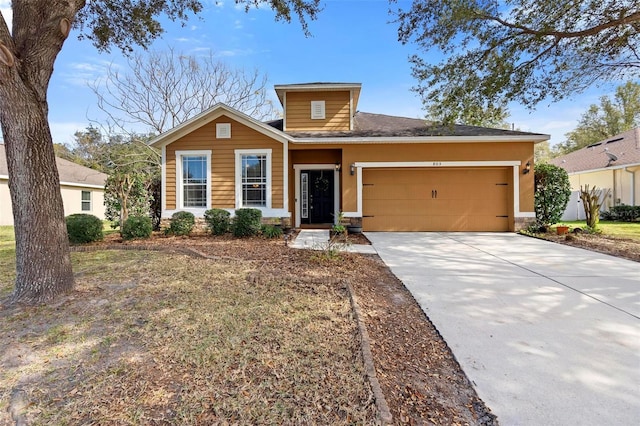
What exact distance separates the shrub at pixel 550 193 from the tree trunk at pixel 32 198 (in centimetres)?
1245

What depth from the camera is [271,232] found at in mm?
9180

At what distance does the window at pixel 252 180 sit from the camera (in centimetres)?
1035

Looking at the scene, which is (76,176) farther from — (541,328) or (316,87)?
(541,328)

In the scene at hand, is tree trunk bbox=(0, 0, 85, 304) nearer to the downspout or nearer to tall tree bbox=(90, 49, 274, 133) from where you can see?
tall tree bbox=(90, 49, 274, 133)

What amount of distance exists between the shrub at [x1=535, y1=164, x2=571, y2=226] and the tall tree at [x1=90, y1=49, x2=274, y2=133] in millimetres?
15762

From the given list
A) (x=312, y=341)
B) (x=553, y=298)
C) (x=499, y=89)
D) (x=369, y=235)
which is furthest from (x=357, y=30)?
(x=312, y=341)

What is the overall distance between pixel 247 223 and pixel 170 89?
13.0 metres

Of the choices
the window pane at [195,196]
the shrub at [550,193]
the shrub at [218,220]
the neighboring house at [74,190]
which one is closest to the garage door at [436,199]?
Answer: the shrub at [550,193]

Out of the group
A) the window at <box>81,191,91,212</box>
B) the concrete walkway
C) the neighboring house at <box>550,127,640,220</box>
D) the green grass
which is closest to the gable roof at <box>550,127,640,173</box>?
the neighboring house at <box>550,127,640,220</box>

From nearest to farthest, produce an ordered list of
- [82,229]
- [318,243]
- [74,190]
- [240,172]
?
1. [82,229]
2. [318,243]
3. [240,172]
4. [74,190]

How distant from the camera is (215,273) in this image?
16.8ft

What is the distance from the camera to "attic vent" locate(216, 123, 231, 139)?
10305mm

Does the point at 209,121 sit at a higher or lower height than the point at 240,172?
higher

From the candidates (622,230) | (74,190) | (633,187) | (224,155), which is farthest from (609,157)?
→ (74,190)
